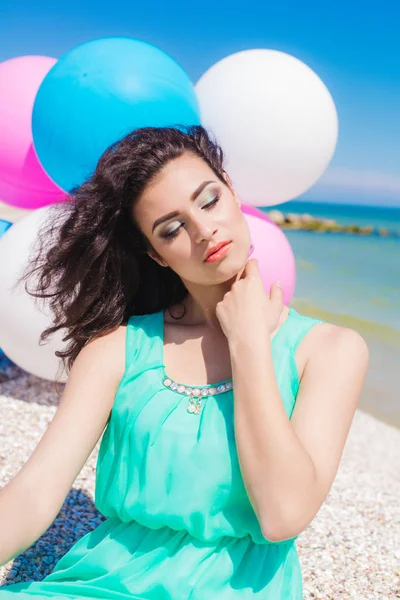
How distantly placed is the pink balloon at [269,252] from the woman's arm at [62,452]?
2028 millimetres

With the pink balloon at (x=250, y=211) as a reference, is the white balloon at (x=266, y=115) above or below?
above

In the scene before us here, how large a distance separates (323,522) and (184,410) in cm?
211

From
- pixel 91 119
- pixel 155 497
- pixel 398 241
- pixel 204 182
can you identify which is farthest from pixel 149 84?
pixel 398 241

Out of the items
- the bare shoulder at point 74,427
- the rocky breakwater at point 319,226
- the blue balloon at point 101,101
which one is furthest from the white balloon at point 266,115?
the rocky breakwater at point 319,226

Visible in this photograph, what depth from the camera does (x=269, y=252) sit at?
4.00 m

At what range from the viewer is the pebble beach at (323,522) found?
9.67 feet

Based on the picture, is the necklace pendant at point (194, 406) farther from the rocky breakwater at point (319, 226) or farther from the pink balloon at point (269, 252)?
the rocky breakwater at point (319, 226)

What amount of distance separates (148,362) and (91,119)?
5.80 ft

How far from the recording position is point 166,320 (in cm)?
226

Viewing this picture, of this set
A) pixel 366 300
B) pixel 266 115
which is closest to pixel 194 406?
pixel 266 115

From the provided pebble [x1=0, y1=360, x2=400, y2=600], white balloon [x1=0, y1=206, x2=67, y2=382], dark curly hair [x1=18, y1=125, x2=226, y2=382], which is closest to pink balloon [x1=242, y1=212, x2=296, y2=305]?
white balloon [x1=0, y1=206, x2=67, y2=382]

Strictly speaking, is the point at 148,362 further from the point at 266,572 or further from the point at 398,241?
the point at 398,241

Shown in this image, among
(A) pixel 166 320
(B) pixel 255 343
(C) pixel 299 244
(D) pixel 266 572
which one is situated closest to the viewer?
(B) pixel 255 343

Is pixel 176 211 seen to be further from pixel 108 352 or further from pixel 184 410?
pixel 184 410
